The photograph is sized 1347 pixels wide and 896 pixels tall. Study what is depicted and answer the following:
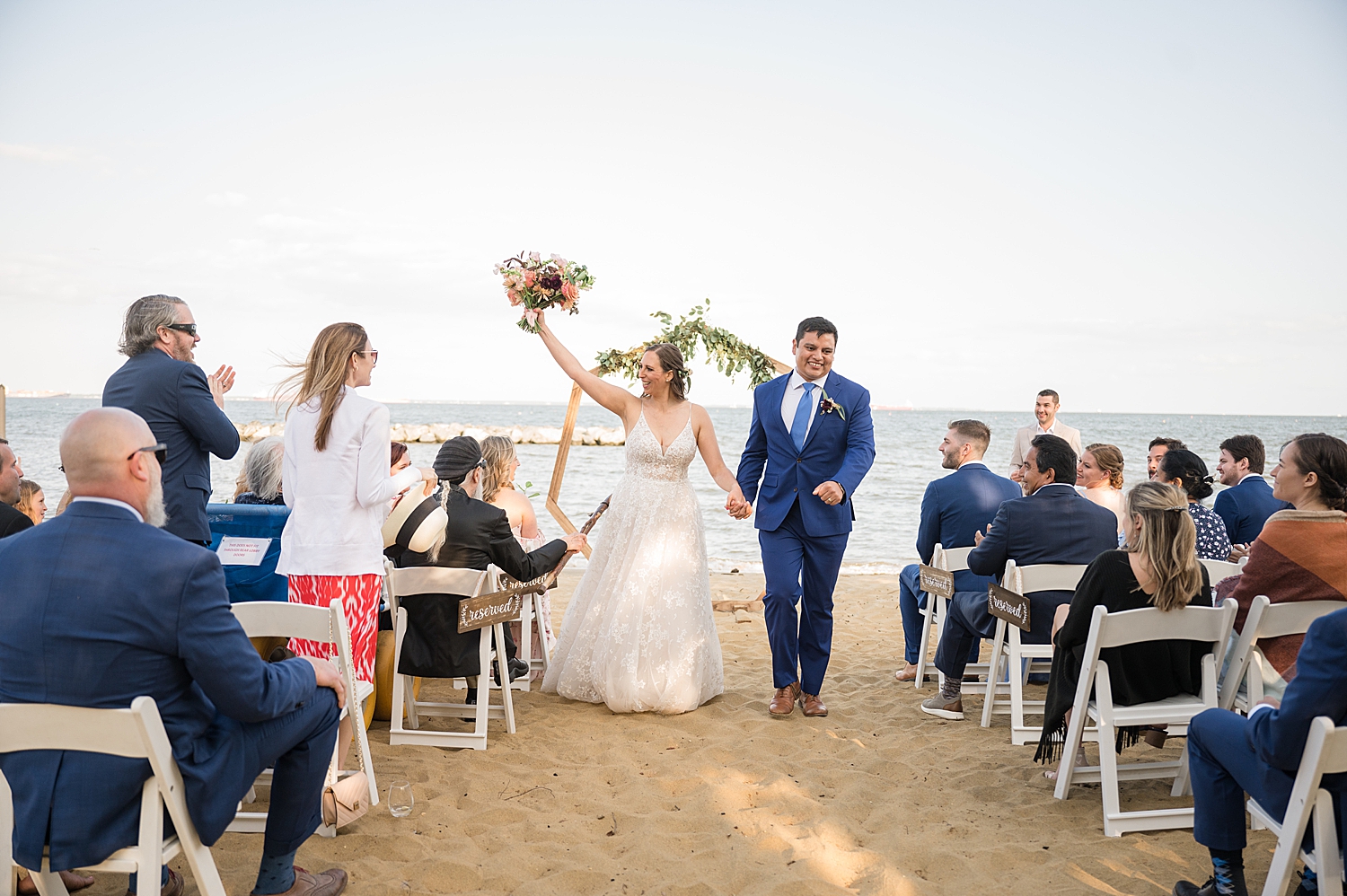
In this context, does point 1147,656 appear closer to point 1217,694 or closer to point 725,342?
point 1217,694

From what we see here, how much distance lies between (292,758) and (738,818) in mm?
1756

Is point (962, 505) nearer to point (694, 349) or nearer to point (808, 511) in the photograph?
point (808, 511)

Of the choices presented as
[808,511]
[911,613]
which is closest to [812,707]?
[808,511]

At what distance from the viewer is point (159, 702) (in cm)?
218

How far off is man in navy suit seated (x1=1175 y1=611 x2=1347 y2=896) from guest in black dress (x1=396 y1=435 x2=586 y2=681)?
3.05 meters

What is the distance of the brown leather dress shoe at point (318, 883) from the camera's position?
273 centimetres

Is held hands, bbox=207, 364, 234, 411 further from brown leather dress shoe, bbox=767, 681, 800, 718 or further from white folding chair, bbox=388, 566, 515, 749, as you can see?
brown leather dress shoe, bbox=767, 681, 800, 718

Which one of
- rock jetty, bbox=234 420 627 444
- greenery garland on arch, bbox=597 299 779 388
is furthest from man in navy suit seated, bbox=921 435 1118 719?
rock jetty, bbox=234 420 627 444

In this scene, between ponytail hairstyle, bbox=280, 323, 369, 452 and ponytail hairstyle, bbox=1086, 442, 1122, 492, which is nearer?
ponytail hairstyle, bbox=280, 323, 369, 452

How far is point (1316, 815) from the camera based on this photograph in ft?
7.45

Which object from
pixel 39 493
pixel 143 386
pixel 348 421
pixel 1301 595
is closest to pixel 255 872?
pixel 348 421

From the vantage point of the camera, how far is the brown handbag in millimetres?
3184

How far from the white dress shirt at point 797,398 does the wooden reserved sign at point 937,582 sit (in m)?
1.14

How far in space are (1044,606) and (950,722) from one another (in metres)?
0.90
